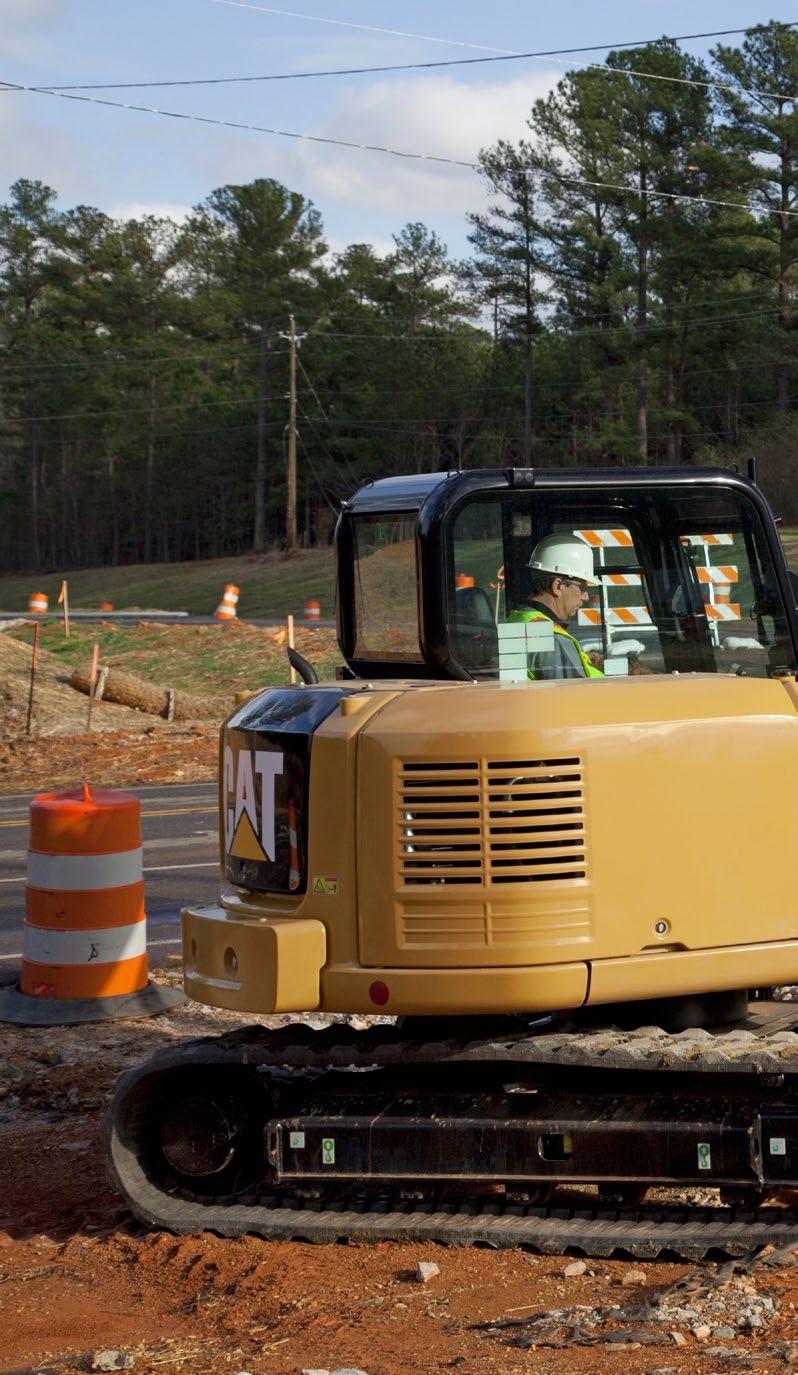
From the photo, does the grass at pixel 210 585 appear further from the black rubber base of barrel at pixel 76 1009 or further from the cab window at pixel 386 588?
the cab window at pixel 386 588

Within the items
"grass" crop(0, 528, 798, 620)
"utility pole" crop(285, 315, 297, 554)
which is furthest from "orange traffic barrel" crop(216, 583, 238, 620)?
"utility pole" crop(285, 315, 297, 554)

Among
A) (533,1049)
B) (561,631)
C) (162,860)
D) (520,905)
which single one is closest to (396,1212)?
(533,1049)

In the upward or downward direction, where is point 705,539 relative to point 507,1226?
upward

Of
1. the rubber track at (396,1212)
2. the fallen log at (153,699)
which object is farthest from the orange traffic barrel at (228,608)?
the rubber track at (396,1212)

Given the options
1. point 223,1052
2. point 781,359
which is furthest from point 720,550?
point 781,359

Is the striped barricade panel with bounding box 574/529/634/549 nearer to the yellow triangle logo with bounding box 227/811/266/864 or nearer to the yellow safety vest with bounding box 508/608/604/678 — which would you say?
the yellow safety vest with bounding box 508/608/604/678

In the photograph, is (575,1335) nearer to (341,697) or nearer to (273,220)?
(341,697)

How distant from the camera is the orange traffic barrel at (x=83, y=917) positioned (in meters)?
8.73

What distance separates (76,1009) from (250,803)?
3.44 metres

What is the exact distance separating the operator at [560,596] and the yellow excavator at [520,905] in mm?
12

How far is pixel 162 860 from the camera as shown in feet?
47.2

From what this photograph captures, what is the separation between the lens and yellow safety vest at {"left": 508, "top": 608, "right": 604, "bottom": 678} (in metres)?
6.02

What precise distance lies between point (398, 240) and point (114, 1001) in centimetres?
7312

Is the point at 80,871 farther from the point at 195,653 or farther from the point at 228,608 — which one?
the point at 228,608
